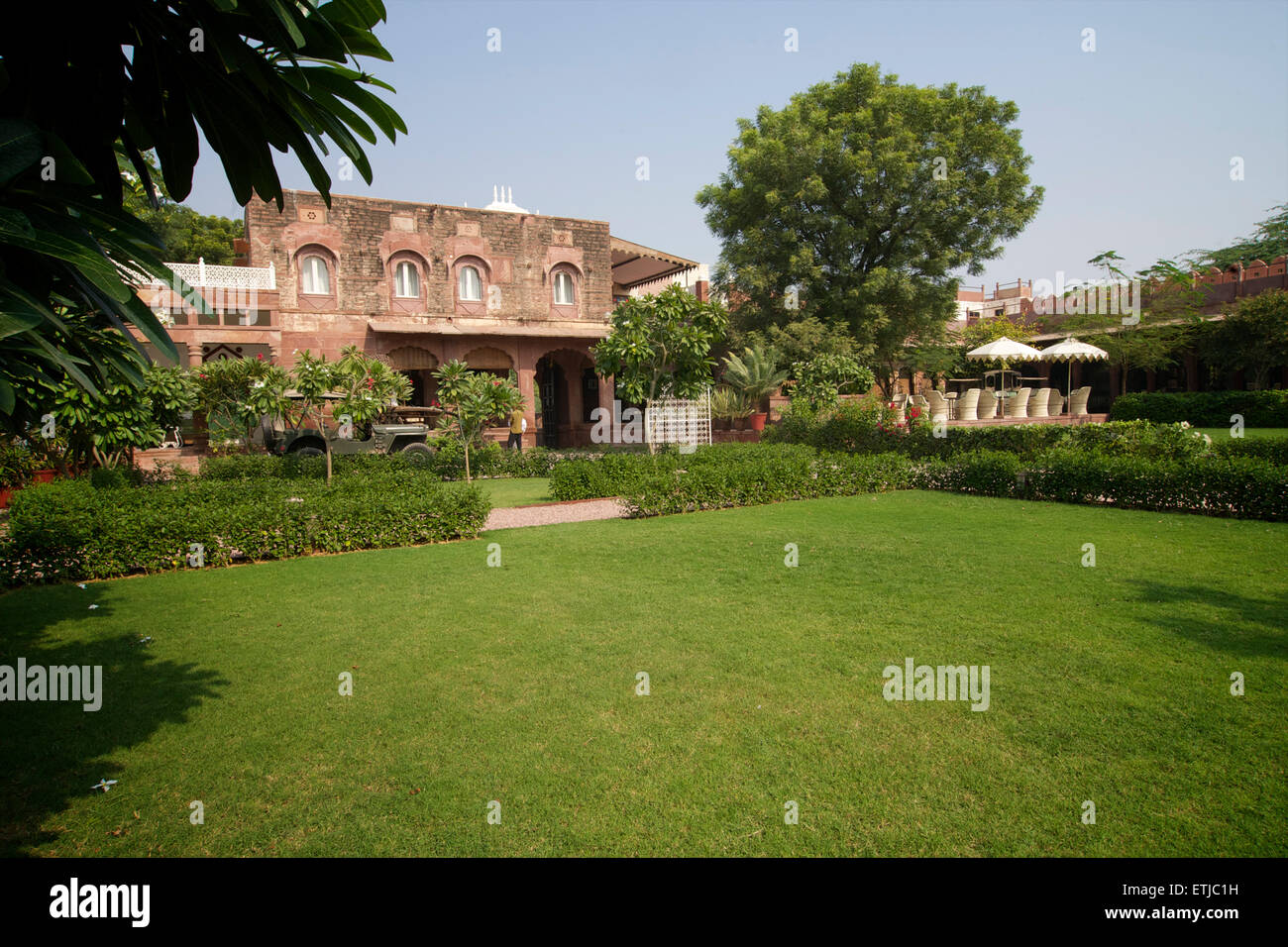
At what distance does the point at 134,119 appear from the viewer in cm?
204

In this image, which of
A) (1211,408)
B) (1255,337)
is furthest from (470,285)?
(1255,337)

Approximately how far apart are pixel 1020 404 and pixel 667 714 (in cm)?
2102

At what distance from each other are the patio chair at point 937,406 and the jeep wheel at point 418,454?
13.8m

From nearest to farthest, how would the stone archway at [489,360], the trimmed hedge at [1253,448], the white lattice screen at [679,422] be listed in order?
the trimmed hedge at [1253,448] < the white lattice screen at [679,422] < the stone archway at [489,360]

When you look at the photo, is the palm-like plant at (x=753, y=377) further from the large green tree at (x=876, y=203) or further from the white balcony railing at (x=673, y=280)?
the white balcony railing at (x=673, y=280)

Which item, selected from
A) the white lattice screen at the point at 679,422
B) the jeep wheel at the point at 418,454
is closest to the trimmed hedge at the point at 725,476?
the white lattice screen at the point at 679,422

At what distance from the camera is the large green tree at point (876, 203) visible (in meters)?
24.0

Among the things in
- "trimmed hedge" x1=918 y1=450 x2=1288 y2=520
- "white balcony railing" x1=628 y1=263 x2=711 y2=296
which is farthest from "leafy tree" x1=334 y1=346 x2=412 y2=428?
"white balcony railing" x1=628 y1=263 x2=711 y2=296

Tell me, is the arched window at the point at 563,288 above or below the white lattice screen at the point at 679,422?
above

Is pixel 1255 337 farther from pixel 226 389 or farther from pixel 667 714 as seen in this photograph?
pixel 226 389

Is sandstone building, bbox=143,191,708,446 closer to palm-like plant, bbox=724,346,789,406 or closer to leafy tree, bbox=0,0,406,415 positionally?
palm-like plant, bbox=724,346,789,406

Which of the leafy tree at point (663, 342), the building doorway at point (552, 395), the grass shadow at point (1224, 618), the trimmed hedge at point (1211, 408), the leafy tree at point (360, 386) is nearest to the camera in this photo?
the grass shadow at point (1224, 618)

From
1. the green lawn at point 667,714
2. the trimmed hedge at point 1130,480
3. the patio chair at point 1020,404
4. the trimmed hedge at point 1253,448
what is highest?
the patio chair at point 1020,404

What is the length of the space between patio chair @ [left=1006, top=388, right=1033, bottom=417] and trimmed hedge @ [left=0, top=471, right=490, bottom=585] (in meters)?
17.9
